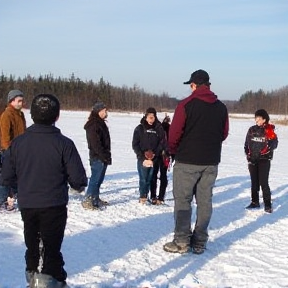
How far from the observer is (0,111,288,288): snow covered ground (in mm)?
5477

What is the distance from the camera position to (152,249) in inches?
261

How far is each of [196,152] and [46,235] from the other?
2545 millimetres

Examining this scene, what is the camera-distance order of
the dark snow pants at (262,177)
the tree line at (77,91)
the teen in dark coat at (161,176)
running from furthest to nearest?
the tree line at (77,91), the teen in dark coat at (161,176), the dark snow pants at (262,177)

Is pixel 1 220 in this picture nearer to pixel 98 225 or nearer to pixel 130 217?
pixel 98 225

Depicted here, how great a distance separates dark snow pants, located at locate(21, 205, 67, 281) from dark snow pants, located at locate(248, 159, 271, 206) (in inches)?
224

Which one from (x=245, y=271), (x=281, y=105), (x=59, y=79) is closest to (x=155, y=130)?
(x=245, y=271)

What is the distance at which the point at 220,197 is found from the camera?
37.1 feet

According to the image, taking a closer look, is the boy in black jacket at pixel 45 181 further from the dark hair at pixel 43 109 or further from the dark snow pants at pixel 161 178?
the dark snow pants at pixel 161 178

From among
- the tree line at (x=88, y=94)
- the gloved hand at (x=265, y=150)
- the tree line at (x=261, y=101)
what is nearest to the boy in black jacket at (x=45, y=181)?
the gloved hand at (x=265, y=150)

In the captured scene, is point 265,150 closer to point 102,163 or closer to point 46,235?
point 102,163

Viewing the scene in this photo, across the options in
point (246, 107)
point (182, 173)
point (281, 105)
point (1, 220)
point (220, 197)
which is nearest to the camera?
point (182, 173)

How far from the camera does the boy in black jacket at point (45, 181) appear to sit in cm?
452

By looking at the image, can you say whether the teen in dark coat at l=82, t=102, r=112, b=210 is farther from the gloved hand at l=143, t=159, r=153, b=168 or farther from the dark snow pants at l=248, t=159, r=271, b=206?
the dark snow pants at l=248, t=159, r=271, b=206

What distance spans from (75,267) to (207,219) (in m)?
1.89
